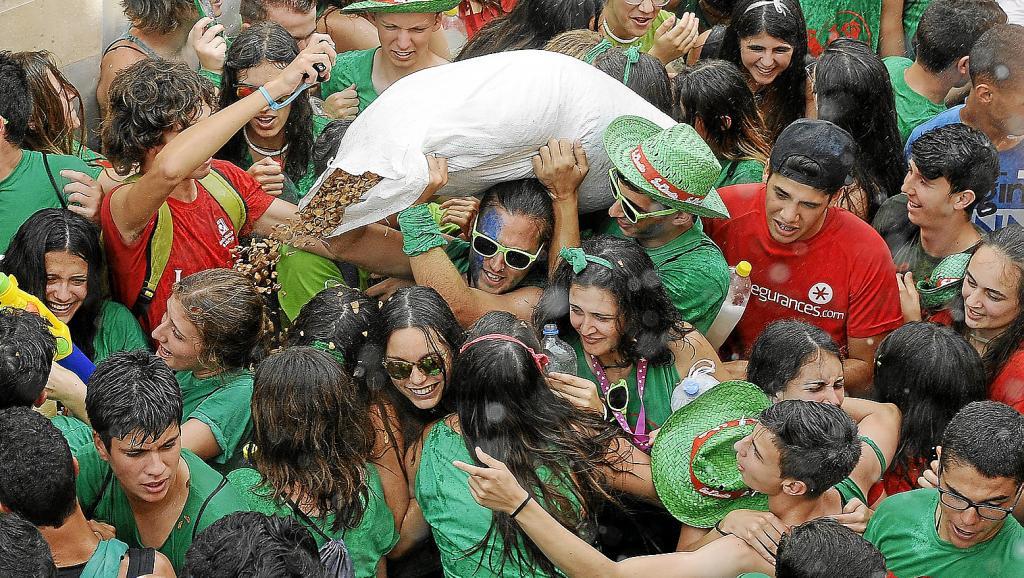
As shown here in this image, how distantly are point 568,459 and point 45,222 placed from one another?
211cm

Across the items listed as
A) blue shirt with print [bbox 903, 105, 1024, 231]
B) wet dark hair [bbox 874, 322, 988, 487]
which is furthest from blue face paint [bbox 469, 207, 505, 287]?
blue shirt with print [bbox 903, 105, 1024, 231]

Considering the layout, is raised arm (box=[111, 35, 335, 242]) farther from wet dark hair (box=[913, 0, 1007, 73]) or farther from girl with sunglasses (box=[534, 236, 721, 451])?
wet dark hair (box=[913, 0, 1007, 73])

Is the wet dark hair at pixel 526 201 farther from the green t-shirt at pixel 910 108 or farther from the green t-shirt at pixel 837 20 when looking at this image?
the green t-shirt at pixel 837 20

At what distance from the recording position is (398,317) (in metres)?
3.88

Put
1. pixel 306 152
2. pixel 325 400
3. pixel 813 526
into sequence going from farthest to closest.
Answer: pixel 306 152 → pixel 325 400 → pixel 813 526

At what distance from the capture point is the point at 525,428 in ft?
11.5

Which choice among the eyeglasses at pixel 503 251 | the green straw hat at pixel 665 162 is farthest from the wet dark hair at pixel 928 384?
the eyeglasses at pixel 503 251

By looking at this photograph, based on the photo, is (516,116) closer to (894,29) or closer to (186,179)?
(186,179)

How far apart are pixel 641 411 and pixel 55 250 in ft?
7.08

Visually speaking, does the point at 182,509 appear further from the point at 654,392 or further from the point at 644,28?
the point at 644,28

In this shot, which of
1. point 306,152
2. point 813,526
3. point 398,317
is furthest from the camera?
point 306,152

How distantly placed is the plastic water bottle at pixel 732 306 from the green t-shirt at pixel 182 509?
1943 mm

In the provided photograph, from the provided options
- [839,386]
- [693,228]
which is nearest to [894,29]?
[693,228]

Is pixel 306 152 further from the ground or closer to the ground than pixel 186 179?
closer to the ground
